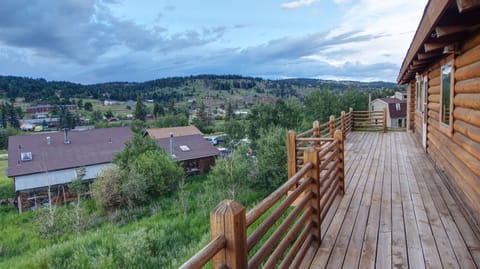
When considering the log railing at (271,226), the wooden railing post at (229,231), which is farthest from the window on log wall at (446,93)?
the wooden railing post at (229,231)

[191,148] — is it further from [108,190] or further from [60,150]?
[108,190]

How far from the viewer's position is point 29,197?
20.3 m

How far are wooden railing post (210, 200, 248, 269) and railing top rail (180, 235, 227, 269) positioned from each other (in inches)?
1.3

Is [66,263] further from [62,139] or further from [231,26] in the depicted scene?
[231,26]

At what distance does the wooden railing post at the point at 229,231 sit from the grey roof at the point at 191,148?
24.7 meters

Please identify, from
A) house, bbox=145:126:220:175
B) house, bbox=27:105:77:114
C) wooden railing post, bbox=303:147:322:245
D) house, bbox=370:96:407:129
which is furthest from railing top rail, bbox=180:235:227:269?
house, bbox=27:105:77:114

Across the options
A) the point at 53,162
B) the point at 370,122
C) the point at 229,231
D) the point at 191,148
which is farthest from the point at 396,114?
the point at 229,231

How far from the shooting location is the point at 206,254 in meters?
1.17

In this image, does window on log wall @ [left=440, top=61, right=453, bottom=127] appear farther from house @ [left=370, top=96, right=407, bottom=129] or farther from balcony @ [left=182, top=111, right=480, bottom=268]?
house @ [left=370, top=96, right=407, bottom=129]

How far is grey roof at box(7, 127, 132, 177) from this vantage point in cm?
2091

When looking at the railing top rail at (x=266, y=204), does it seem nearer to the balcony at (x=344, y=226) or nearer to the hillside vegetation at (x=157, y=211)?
the balcony at (x=344, y=226)

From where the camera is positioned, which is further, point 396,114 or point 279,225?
point 396,114

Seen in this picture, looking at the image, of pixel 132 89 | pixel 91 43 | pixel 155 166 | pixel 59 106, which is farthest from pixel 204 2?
pixel 132 89

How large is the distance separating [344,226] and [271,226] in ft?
5.66
